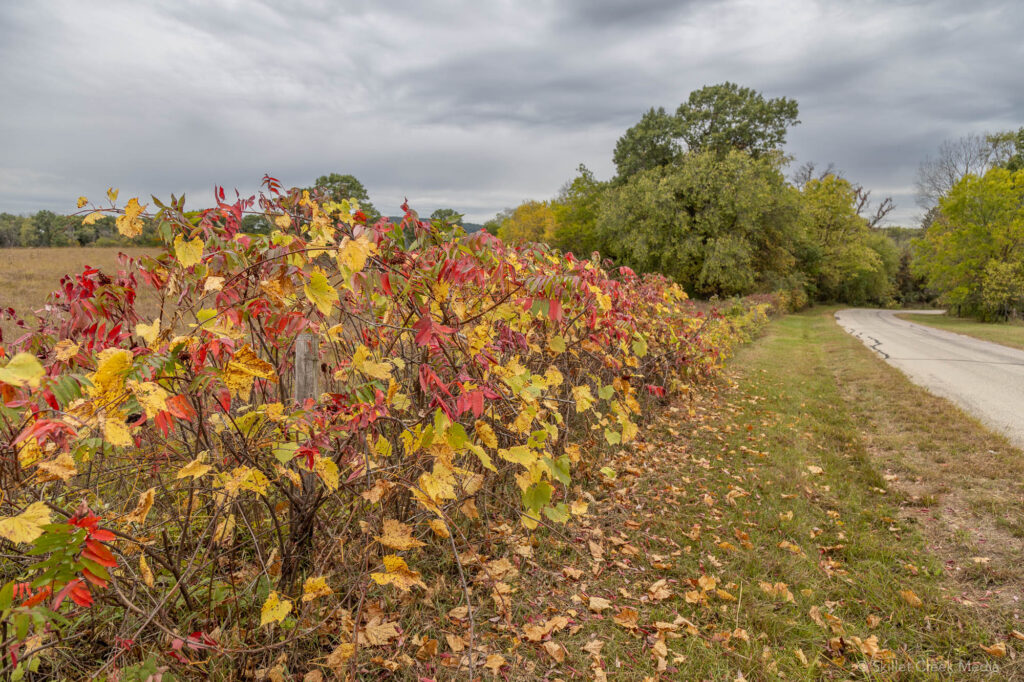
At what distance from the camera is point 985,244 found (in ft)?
80.4

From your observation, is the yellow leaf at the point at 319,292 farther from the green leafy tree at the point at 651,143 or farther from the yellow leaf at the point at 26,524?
the green leafy tree at the point at 651,143

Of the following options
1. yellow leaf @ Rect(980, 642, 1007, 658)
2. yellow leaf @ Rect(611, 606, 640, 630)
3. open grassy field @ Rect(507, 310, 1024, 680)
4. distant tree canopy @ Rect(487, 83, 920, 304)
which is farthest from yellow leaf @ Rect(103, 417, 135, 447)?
distant tree canopy @ Rect(487, 83, 920, 304)

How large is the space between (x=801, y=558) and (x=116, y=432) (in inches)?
144

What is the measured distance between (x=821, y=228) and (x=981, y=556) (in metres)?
40.4

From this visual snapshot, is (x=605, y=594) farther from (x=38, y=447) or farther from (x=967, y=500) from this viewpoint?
(x=967, y=500)

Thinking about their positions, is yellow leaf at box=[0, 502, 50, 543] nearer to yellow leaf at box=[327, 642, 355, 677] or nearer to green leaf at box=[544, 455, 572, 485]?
yellow leaf at box=[327, 642, 355, 677]

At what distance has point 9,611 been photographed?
1.21 metres

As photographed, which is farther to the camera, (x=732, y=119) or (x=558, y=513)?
(x=732, y=119)

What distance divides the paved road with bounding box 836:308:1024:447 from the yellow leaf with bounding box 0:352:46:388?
24.2 ft

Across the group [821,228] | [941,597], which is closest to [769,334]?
[941,597]

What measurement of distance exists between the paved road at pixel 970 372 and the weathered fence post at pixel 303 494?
6.62 meters

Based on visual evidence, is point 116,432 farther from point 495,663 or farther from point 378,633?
point 495,663

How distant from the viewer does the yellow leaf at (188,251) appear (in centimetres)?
165

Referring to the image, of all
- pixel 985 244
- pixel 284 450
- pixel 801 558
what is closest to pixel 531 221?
pixel 985 244
